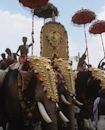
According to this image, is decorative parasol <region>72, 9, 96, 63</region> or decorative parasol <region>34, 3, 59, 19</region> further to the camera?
decorative parasol <region>34, 3, 59, 19</region>

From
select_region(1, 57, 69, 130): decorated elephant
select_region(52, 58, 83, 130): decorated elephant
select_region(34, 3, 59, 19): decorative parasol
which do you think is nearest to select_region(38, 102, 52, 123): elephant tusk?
select_region(1, 57, 69, 130): decorated elephant

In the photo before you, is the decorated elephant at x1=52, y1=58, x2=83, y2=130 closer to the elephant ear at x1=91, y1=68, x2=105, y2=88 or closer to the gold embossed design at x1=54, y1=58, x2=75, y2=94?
the gold embossed design at x1=54, y1=58, x2=75, y2=94

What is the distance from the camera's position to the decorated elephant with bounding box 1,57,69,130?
743 centimetres

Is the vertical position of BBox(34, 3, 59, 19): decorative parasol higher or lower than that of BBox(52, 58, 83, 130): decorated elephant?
higher

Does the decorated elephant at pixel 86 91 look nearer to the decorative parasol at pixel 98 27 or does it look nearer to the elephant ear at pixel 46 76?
the elephant ear at pixel 46 76

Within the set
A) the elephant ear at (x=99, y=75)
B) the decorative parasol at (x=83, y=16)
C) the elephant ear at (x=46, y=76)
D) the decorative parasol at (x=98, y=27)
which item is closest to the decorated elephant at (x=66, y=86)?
the elephant ear at (x=99, y=75)

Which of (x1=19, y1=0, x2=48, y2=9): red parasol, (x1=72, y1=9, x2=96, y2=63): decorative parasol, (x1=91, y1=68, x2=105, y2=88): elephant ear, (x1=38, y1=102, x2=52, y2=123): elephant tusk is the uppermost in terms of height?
(x1=19, y1=0, x2=48, y2=9): red parasol

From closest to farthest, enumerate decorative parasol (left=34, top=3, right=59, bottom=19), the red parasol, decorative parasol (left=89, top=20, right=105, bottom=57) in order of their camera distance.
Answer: the red parasol < decorative parasol (left=89, top=20, right=105, bottom=57) < decorative parasol (left=34, top=3, right=59, bottom=19)

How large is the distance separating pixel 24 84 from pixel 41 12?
11975mm

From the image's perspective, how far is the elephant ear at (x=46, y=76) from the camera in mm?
7402

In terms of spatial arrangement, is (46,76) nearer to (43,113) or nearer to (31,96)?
(31,96)

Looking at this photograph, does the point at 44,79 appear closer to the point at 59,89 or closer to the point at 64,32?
the point at 59,89

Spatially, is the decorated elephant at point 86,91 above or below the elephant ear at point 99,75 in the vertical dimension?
below

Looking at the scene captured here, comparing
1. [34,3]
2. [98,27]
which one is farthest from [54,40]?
[34,3]
